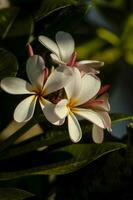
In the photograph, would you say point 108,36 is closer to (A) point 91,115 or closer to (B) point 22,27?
(B) point 22,27

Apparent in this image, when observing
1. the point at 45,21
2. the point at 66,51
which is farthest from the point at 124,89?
the point at 66,51

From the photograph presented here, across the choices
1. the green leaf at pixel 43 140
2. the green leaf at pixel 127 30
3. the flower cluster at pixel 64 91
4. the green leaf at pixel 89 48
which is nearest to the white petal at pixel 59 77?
the flower cluster at pixel 64 91

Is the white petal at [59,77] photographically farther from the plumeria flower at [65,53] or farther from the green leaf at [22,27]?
the green leaf at [22,27]

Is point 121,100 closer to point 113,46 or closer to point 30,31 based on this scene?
point 113,46

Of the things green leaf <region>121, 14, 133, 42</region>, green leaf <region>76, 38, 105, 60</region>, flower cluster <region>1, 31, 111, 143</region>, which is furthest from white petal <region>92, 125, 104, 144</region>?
green leaf <region>121, 14, 133, 42</region>

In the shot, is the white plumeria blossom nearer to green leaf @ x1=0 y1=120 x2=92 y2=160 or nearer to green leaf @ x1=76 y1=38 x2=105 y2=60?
green leaf @ x1=0 y1=120 x2=92 y2=160

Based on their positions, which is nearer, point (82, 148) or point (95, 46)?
point (82, 148)
